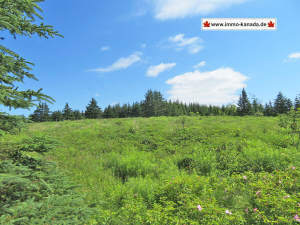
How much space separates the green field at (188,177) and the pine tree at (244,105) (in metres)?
46.0

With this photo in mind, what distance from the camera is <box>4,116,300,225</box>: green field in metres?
3.00

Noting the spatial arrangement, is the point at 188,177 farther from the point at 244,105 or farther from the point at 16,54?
the point at 244,105

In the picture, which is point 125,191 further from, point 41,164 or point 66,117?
point 66,117

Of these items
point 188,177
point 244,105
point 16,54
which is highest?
point 244,105

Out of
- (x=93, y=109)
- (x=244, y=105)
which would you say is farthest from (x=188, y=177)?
(x=244, y=105)

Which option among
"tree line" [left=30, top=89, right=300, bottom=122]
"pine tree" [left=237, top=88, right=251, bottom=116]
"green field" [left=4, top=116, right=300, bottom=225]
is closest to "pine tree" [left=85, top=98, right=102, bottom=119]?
"tree line" [left=30, top=89, right=300, bottom=122]

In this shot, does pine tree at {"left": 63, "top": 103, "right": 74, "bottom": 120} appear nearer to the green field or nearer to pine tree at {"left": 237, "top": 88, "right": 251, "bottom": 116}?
the green field

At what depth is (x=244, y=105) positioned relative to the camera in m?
49.7

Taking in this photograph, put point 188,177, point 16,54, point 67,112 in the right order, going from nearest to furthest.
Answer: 1. point 16,54
2. point 188,177
3. point 67,112

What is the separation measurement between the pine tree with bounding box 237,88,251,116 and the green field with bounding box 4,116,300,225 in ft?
151

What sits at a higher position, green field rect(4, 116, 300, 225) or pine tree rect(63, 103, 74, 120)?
pine tree rect(63, 103, 74, 120)

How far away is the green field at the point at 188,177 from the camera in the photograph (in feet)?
9.86

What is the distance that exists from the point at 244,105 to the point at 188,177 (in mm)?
54415

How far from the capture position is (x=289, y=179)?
13.2 ft
